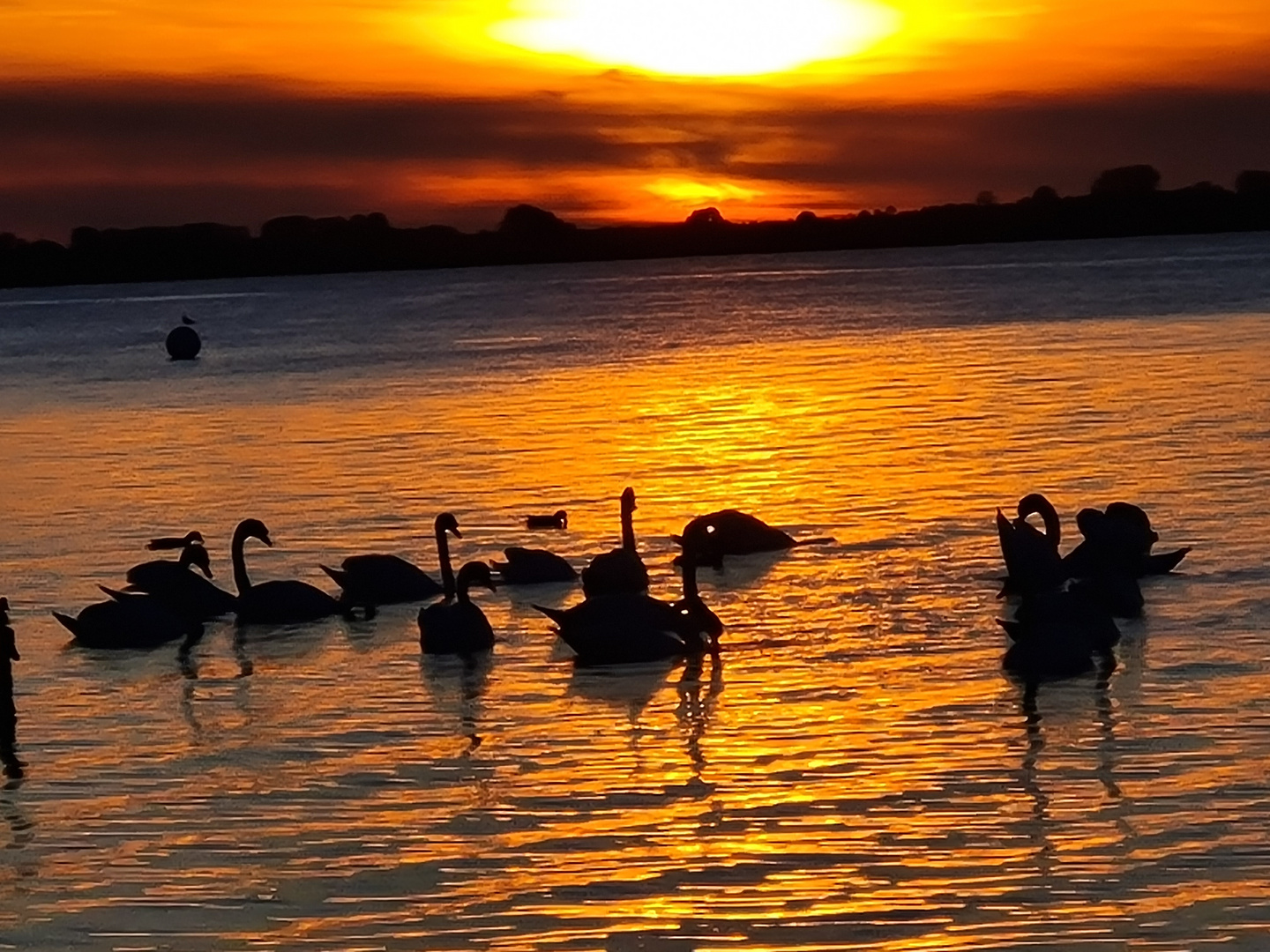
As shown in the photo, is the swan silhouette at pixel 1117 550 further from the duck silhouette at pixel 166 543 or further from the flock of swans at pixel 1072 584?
the duck silhouette at pixel 166 543

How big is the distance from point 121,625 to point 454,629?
3257mm

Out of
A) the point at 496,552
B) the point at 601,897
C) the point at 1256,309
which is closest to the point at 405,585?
the point at 496,552

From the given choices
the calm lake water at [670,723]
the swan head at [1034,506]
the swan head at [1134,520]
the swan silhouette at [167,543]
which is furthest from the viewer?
the swan silhouette at [167,543]

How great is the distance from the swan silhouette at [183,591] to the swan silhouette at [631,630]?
4259mm

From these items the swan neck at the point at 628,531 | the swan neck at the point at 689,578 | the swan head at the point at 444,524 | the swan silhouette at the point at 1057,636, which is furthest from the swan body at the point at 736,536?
the swan silhouette at the point at 1057,636

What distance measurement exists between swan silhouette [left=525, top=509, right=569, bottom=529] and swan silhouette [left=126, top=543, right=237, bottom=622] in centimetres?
586

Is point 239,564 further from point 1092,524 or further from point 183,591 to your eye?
point 1092,524

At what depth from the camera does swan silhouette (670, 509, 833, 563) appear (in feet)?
74.8

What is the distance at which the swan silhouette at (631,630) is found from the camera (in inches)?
709

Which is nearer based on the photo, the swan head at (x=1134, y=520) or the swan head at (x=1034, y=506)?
the swan head at (x=1134, y=520)

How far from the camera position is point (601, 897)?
11531mm

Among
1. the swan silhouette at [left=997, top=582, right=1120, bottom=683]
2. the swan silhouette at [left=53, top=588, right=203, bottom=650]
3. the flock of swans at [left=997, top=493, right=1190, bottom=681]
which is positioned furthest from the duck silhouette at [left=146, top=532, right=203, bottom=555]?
the swan silhouette at [left=997, top=582, right=1120, bottom=683]

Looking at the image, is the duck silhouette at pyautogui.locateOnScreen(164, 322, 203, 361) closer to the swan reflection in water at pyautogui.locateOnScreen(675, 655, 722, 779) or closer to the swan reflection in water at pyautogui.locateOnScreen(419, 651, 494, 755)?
the swan reflection in water at pyautogui.locateOnScreen(419, 651, 494, 755)

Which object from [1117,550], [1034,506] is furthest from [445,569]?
[1117,550]
